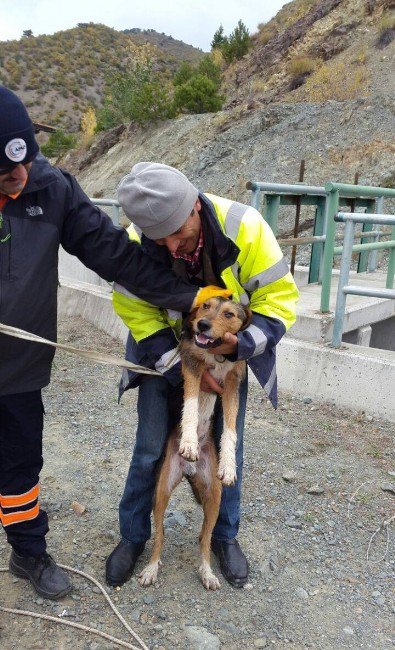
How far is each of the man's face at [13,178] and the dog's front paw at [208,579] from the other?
1.83 metres

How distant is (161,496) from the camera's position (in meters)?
2.51

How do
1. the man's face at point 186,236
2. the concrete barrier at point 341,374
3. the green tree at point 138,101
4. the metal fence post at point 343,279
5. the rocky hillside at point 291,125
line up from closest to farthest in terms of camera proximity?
the man's face at point 186,236
the concrete barrier at point 341,374
the metal fence post at point 343,279
the rocky hillside at point 291,125
the green tree at point 138,101

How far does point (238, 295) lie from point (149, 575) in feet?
4.37

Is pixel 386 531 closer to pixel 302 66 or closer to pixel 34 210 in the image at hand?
pixel 34 210

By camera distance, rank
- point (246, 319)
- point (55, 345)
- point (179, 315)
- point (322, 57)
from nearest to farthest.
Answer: point (55, 345)
point (246, 319)
point (179, 315)
point (322, 57)

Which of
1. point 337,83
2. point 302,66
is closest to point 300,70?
point 302,66

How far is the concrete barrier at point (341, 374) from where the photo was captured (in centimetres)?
436

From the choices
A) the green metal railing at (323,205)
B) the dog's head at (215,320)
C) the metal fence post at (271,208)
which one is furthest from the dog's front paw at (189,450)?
the metal fence post at (271,208)

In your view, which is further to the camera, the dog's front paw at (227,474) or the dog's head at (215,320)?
the dog's front paw at (227,474)

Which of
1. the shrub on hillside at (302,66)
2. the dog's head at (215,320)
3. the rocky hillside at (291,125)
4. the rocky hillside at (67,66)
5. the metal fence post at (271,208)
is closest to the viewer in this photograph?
the dog's head at (215,320)

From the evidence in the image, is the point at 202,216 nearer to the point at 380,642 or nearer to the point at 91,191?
the point at 380,642

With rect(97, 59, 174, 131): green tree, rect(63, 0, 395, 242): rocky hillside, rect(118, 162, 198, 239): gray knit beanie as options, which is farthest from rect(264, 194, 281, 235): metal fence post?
rect(97, 59, 174, 131): green tree

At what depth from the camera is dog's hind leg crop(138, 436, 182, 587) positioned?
8.24 ft

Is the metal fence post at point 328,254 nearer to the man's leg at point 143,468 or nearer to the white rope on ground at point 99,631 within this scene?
the man's leg at point 143,468
